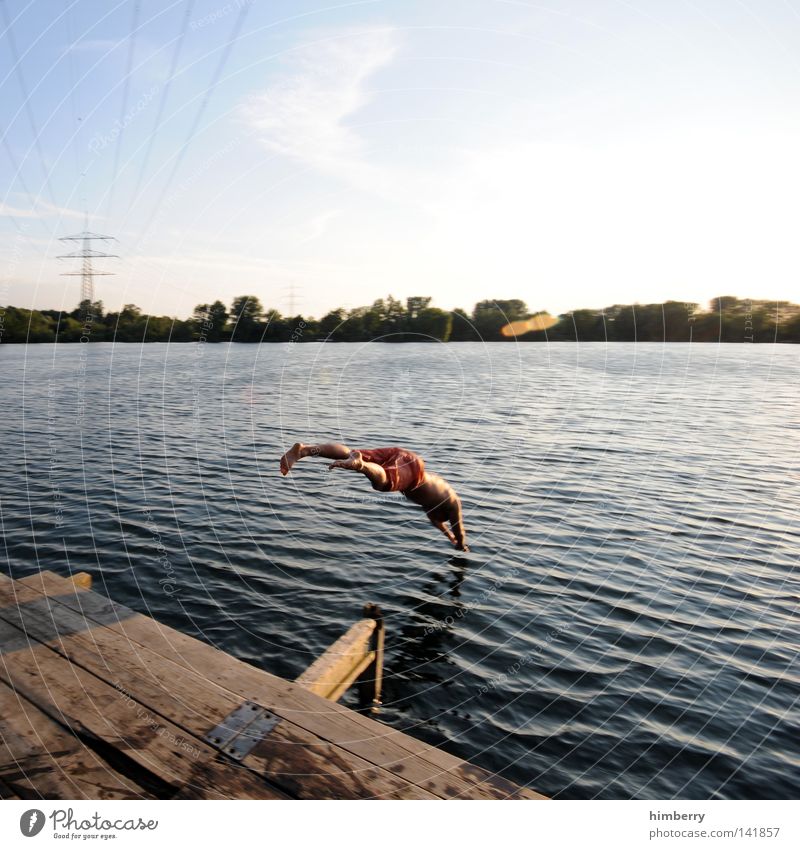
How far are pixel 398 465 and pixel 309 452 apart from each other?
7.64 feet

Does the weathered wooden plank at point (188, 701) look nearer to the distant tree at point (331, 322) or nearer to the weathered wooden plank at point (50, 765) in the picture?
the weathered wooden plank at point (50, 765)

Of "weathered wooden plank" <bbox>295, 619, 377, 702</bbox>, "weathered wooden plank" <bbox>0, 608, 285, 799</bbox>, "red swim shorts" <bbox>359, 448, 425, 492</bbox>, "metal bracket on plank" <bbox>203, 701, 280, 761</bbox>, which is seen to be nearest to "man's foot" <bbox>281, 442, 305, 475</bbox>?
"red swim shorts" <bbox>359, 448, 425, 492</bbox>

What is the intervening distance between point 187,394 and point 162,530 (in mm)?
31704

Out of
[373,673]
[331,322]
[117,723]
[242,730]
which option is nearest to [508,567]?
[373,673]

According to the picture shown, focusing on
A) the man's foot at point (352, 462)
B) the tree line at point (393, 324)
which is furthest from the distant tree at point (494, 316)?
the man's foot at point (352, 462)

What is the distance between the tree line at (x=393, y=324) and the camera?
16.3m

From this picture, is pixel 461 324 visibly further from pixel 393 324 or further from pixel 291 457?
pixel 291 457

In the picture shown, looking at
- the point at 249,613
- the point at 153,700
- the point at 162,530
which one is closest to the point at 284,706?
the point at 153,700

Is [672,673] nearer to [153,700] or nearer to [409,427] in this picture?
[153,700]

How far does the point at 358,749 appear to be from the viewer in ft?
17.1

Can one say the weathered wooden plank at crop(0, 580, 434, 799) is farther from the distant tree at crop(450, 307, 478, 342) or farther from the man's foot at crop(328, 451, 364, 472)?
the distant tree at crop(450, 307, 478, 342)

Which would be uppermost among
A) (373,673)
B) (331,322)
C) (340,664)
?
(331,322)

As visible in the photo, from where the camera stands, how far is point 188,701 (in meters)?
5.66
